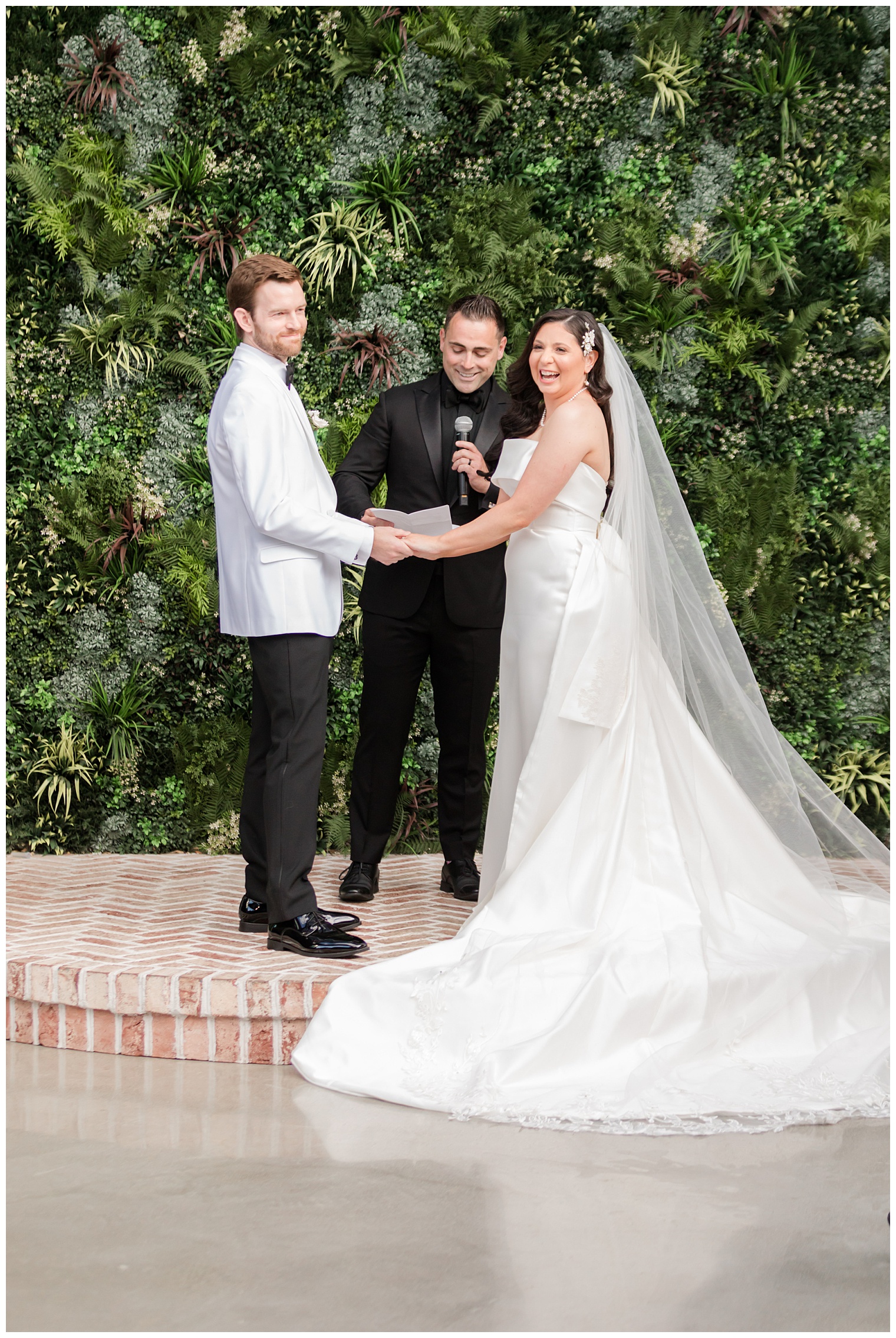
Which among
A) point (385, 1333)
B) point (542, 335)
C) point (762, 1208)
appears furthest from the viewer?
point (542, 335)

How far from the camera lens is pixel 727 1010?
9.87 ft

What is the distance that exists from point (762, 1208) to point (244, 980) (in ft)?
4.92

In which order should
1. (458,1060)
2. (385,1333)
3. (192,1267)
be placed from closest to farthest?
(385,1333) → (192,1267) → (458,1060)

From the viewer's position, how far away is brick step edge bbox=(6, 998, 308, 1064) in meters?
3.24

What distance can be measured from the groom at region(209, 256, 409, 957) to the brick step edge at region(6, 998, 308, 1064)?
1.02 ft

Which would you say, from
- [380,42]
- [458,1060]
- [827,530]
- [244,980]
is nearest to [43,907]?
[244,980]

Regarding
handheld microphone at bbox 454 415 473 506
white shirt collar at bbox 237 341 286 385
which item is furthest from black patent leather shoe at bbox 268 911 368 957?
white shirt collar at bbox 237 341 286 385

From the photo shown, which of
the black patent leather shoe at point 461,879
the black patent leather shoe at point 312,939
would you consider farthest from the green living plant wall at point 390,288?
the black patent leather shoe at point 312,939

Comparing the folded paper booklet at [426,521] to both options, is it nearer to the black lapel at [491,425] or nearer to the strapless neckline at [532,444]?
the strapless neckline at [532,444]

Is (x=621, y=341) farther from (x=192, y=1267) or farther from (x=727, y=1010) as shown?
(x=192, y=1267)

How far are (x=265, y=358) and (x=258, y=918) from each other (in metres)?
1.75

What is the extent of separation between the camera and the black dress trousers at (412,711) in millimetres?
4223

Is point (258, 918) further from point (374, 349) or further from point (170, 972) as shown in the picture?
point (374, 349)

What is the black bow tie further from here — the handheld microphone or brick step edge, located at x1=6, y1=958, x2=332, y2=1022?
brick step edge, located at x1=6, y1=958, x2=332, y2=1022
